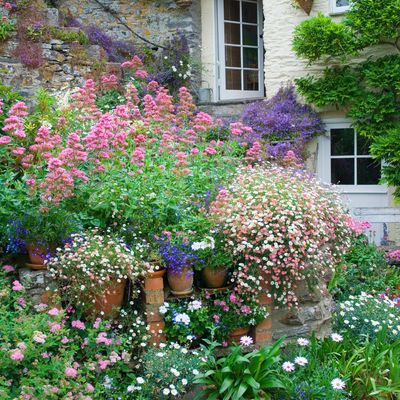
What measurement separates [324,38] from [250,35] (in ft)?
8.50

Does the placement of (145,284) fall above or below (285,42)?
below

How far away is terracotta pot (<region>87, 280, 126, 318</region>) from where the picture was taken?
3.63m

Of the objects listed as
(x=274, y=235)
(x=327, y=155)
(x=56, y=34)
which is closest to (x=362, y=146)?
(x=327, y=155)

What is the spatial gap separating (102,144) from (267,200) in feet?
4.13

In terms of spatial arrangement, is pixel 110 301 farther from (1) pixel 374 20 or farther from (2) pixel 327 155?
(1) pixel 374 20

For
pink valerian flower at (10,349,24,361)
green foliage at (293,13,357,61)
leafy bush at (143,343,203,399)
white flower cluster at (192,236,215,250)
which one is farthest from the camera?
green foliage at (293,13,357,61)

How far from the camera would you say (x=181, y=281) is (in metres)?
3.83

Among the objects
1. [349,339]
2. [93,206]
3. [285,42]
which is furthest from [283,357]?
[285,42]

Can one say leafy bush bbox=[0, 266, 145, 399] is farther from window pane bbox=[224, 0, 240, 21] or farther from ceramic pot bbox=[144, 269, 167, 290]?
window pane bbox=[224, 0, 240, 21]

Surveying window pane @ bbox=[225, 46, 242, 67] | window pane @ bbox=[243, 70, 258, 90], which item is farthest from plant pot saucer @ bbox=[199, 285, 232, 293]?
window pane @ bbox=[243, 70, 258, 90]

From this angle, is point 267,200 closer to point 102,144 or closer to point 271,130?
point 102,144

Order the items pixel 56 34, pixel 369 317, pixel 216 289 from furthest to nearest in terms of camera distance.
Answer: pixel 56 34, pixel 369 317, pixel 216 289

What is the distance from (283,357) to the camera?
12.5 ft

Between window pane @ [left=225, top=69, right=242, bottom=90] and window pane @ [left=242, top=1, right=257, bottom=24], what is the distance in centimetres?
98
